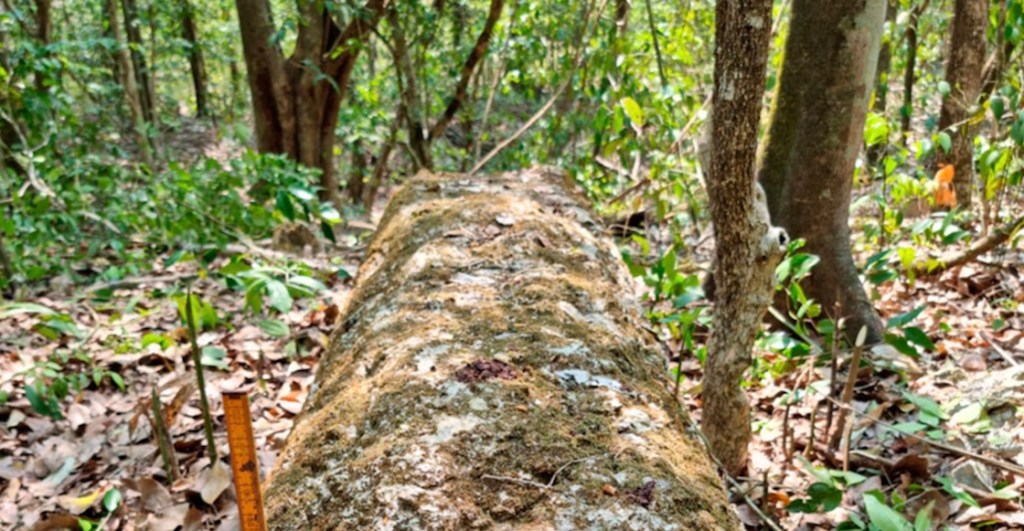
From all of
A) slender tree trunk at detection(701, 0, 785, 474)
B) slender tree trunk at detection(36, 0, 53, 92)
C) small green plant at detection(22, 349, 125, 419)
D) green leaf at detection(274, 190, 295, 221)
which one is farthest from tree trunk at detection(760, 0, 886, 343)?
slender tree trunk at detection(36, 0, 53, 92)

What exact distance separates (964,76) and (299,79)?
202 inches

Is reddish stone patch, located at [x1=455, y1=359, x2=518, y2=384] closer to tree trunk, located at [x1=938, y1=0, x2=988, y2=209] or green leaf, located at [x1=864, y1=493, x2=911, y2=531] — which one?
green leaf, located at [x1=864, y1=493, x2=911, y2=531]

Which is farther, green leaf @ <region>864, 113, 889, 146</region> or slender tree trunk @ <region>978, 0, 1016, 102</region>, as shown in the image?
slender tree trunk @ <region>978, 0, 1016, 102</region>

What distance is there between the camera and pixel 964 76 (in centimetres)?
536

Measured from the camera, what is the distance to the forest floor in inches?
83.4

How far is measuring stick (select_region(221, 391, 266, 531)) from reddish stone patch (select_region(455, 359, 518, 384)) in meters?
0.65

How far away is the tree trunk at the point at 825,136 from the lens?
3.02 meters

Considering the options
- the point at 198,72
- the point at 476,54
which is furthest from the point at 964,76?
the point at 198,72

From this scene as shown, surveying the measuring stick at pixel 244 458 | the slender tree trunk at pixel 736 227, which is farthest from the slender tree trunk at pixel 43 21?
the measuring stick at pixel 244 458

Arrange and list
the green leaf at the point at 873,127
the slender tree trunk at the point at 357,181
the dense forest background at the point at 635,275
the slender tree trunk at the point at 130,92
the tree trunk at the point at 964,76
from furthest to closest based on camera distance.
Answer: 1. the slender tree trunk at the point at 357,181
2. the slender tree trunk at the point at 130,92
3. the tree trunk at the point at 964,76
4. the green leaf at the point at 873,127
5. the dense forest background at the point at 635,275

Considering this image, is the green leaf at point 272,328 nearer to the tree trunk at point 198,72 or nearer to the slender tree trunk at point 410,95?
the slender tree trunk at point 410,95

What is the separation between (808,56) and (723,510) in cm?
241

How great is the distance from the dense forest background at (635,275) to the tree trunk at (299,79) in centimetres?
2

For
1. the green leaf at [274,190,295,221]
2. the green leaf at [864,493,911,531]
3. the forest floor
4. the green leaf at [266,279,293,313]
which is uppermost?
the green leaf at [274,190,295,221]
